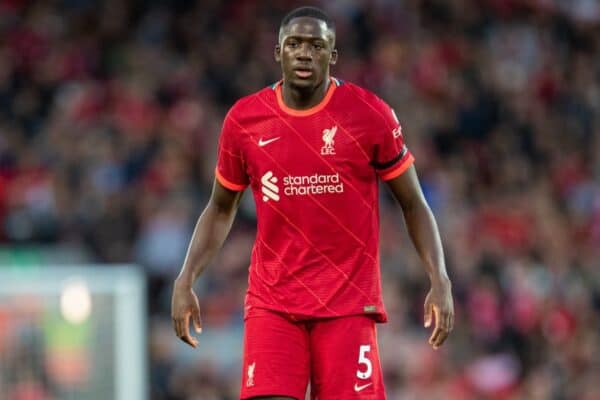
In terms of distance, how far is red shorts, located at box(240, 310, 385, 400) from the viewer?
6289mm

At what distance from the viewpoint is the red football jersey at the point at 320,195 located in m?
6.40

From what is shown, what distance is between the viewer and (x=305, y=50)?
6.33 meters

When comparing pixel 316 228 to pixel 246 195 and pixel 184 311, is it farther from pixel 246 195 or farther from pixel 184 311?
pixel 246 195

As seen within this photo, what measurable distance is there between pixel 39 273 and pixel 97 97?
3.95 m

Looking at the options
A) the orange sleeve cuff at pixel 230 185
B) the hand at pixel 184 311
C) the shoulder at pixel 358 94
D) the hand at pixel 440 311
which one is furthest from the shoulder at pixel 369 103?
the hand at pixel 184 311

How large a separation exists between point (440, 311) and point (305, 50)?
1209 millimetres

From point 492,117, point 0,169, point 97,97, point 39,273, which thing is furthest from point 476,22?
point 39,273

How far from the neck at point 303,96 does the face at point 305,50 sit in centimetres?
5

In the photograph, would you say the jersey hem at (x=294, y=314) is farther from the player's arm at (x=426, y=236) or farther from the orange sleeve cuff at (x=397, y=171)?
the orange sleeve cuff at (x=397, y=171)

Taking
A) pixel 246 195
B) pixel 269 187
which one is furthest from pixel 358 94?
pixel 246 195

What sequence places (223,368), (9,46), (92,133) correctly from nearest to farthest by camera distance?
(223,368) → (92,133) → (9,46)

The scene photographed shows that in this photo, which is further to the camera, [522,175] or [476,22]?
[476,22]

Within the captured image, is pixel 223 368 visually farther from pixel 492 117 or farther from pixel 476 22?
pixel 476 22

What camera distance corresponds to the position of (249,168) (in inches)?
258
